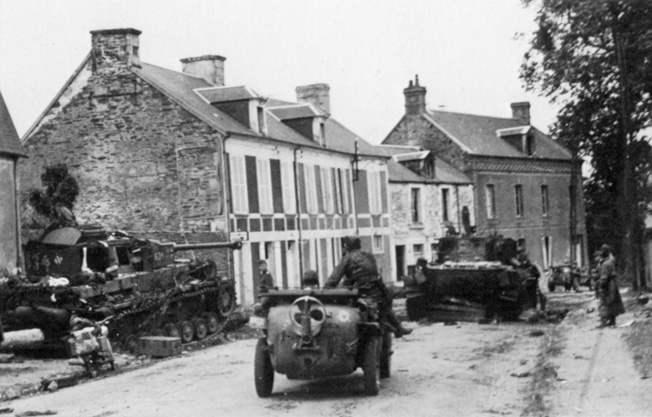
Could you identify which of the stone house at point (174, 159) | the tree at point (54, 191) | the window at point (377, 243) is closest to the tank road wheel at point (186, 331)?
the stone house at point (174, 159)

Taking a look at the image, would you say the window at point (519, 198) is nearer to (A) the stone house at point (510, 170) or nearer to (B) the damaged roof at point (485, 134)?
(A) the stone house at point (510, 170)

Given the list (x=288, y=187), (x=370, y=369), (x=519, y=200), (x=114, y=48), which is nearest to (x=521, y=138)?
(x=519, y=200)

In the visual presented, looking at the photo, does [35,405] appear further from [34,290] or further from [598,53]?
[598,53]

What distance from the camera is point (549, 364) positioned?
46.8 feet

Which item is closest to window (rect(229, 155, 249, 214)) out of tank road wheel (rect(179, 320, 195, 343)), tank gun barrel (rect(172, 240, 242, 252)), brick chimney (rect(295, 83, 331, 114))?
tank gun barrel (rect(172, 240, 242, 252))

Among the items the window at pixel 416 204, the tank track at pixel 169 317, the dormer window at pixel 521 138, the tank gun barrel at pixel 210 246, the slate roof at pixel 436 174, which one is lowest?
the tank track at pixel 169 317

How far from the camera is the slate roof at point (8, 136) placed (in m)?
24.9

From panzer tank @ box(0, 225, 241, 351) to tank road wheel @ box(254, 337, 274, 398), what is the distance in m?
4.58

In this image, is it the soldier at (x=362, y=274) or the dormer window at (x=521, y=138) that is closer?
the soldier at (x=362, y=274)

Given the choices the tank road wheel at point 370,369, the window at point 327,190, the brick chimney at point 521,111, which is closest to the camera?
the tank road wheel at point 370,369

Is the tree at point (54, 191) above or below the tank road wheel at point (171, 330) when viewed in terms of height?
above

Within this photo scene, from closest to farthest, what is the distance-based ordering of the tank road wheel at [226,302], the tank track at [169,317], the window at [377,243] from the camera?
the tank track at [169,317]
the tank road wheel at [226,302]
the window at [377,243]

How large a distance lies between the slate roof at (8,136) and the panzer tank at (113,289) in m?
5.07

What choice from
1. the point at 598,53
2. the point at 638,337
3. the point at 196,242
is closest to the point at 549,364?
the point at 638,337
